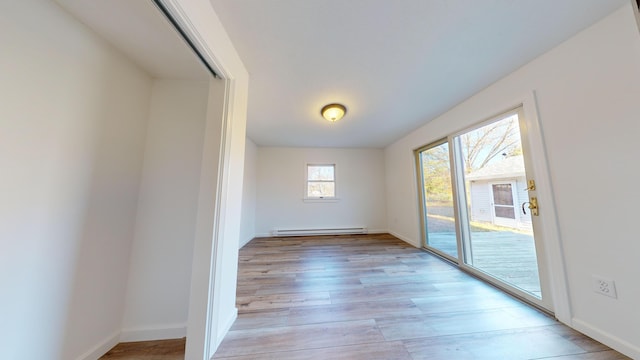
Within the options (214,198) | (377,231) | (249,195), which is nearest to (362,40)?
(214,198)

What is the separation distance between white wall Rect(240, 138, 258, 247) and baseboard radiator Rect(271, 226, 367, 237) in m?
0.56

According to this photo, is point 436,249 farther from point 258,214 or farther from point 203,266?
point 258,214

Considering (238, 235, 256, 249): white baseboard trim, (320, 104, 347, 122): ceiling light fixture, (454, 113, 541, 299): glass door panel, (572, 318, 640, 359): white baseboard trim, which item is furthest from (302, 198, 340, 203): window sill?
(572, 318, 640, 359): white baseboard trim

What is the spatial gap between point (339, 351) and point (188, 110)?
1973 millimetres

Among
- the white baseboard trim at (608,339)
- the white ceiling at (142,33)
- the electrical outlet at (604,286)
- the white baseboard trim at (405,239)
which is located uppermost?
the white ceiling at (142,33)

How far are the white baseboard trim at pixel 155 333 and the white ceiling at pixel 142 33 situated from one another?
1804 mm

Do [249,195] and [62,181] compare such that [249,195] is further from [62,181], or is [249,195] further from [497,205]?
[497,205]

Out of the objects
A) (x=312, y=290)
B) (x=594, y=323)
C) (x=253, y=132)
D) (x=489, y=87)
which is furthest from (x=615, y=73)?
(x=253, y=132)

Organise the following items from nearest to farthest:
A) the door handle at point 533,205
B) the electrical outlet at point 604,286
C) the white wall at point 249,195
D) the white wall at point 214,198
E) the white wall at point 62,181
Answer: the white wall at point 62,181
the white wall at point 214,198
the electrical outlet at point 604,286
the door handle at point 533,205
the white wall at point 249,195

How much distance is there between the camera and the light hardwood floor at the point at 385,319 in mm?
1158

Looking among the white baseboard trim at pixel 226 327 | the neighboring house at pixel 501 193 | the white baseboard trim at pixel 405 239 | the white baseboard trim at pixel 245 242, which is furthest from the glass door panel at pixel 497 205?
the white baseboard trim at pixel 245 242

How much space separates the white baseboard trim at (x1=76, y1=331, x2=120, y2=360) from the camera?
1077 millimetres

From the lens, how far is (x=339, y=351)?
116cm

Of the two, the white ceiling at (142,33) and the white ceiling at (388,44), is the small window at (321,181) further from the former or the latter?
the white ceiling at (142,33)
